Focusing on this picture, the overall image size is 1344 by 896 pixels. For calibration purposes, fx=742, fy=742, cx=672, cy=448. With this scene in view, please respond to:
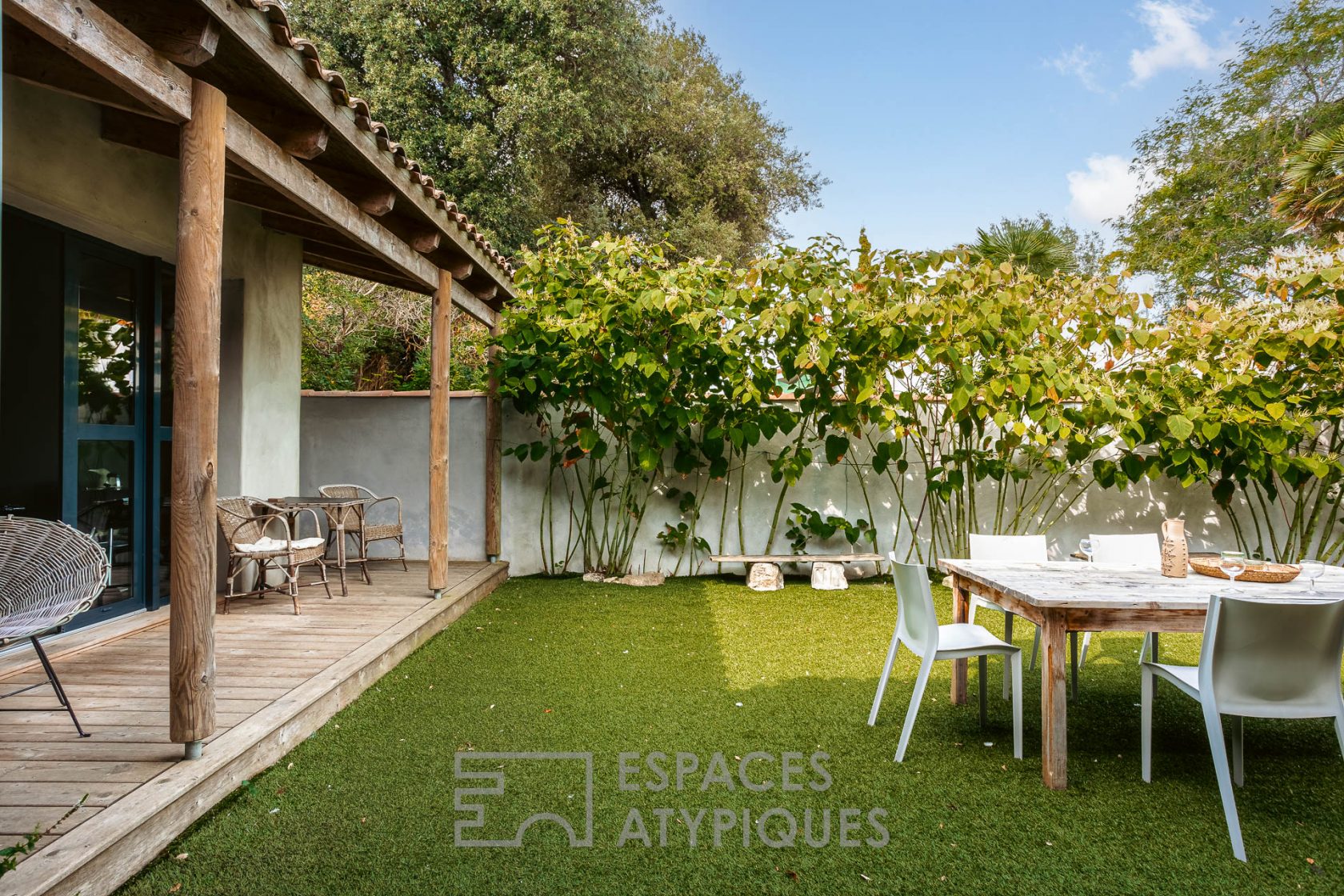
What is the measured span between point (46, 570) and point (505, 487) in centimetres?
416

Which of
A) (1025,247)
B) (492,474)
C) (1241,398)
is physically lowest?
(492,474)

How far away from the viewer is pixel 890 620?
516cm

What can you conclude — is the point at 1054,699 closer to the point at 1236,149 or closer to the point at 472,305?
the point at 472,305

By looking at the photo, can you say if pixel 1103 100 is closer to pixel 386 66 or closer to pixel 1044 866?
pixel 386 66

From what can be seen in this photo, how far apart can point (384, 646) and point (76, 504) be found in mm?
1662

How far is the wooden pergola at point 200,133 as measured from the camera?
2.16 metres

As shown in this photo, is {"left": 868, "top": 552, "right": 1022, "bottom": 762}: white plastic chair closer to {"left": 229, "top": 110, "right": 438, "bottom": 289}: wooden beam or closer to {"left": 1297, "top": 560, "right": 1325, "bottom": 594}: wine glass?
{"left": 1297, "top": 560, "right": 1325, "bottom": 594}: wine glass

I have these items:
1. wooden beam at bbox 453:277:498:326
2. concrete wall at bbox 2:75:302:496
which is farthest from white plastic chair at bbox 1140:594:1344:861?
wooden beam at bbox 453:277:498:326

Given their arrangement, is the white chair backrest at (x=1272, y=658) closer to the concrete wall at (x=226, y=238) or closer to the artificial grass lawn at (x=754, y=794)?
the artificial grass lawn at (x=754, y=794)

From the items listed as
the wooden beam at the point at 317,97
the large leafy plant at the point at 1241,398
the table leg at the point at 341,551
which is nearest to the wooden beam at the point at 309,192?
the wooden beam at the point at 317,97

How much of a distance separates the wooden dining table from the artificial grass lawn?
0.22 m

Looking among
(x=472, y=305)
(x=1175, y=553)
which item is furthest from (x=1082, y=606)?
(x=472, y=305)

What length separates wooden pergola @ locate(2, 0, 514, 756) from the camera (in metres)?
2.16

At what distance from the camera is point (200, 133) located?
7.63 ft
